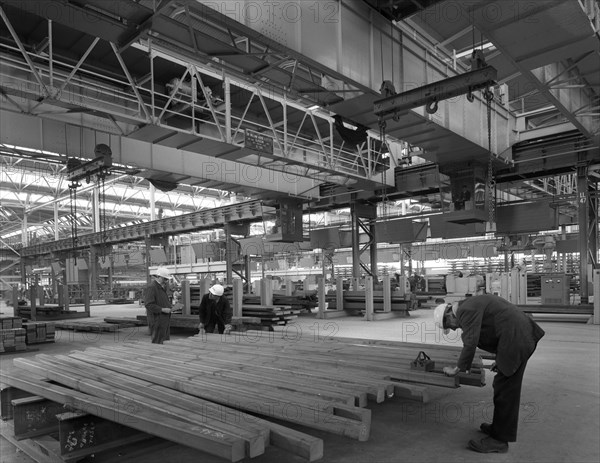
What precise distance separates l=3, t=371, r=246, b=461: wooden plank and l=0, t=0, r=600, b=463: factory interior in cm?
3

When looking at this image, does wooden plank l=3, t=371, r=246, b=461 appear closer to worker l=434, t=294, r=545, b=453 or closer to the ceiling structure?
worker l=434, t=294, r=545, b=453

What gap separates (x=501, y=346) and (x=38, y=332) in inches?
432

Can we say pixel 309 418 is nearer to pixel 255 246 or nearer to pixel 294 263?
pixel 255 246

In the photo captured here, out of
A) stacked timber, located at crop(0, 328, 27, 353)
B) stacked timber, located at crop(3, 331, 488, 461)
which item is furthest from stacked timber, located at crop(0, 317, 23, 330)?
stacked timber, located at crop(3, 331, 488, 461)

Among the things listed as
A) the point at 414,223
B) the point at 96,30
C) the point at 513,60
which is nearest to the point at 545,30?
the point at 513,60

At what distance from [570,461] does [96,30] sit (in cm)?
636

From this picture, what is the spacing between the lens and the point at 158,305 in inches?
303

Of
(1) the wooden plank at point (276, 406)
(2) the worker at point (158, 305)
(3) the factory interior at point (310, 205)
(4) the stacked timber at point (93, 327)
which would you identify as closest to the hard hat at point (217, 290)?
(3) the factory interior at point (310, 205)

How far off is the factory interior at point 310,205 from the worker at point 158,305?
3cm

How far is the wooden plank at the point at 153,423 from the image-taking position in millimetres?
2796

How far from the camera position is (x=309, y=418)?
3.18 m

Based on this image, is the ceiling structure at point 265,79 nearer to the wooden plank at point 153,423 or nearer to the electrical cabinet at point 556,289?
the electrical cabinet at point 556,289

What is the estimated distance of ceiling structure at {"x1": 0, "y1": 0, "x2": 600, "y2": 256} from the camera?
5.86m

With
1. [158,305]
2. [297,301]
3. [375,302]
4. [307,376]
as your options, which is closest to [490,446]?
[307,376]
